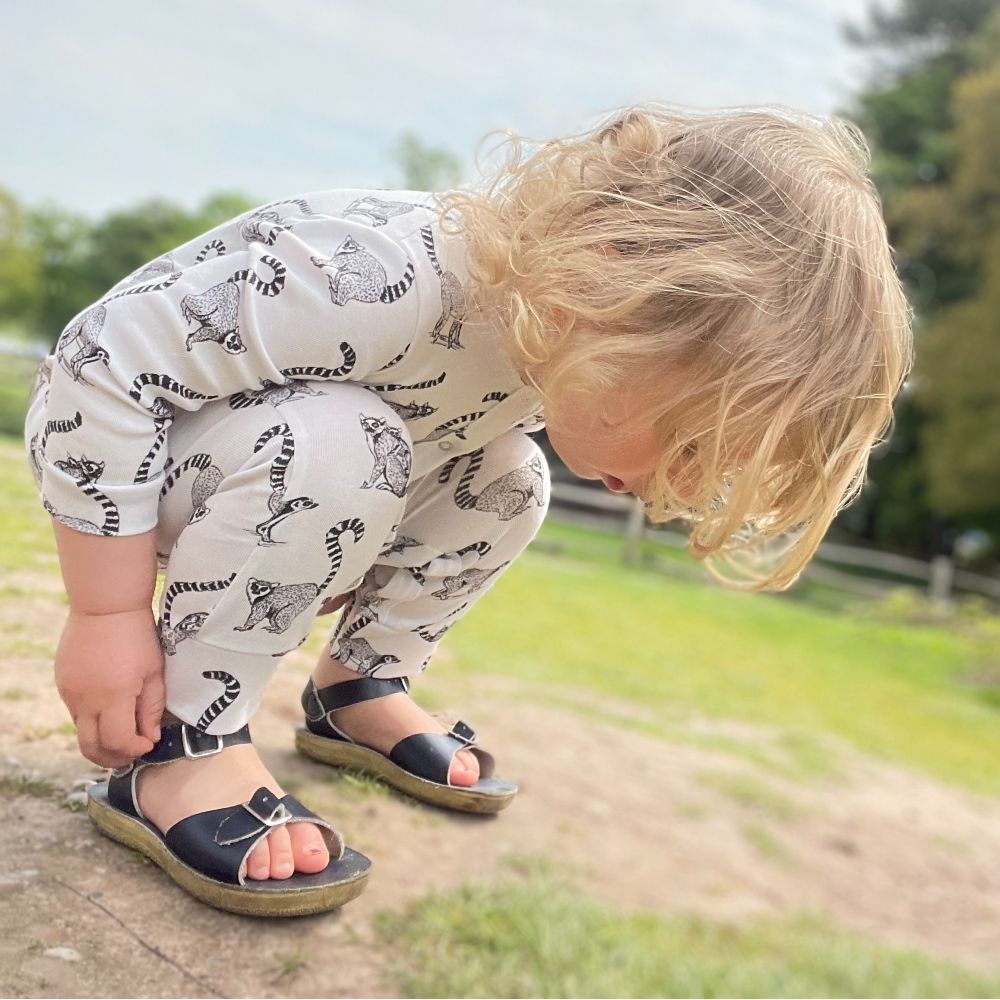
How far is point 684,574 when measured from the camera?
38.0 feet

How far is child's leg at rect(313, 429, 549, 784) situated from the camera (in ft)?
5.28

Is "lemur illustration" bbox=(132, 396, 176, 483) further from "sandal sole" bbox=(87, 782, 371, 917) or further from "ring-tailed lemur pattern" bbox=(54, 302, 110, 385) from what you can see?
"sandal sole" bbox=(87, 782, 371, 917)

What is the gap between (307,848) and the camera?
1.31 meters

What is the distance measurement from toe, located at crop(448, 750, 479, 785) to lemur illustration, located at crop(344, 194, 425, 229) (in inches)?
31.4

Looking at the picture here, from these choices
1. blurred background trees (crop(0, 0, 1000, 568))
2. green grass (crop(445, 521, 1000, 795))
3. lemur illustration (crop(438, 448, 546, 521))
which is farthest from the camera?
blurred background trees (crop(0, 0, 1000, 568))

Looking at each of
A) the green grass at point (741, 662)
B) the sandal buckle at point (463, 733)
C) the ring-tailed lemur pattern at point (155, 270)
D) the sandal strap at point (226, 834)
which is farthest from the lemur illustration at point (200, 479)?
the green grass at point (741, 662)

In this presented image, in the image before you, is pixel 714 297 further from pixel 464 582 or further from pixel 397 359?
pixel 464 582

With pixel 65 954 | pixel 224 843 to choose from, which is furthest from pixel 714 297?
pixel 65 954

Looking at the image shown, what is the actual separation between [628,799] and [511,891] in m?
0.96

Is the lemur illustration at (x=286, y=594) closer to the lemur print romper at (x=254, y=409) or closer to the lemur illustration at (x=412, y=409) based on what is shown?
the lemur print romper at (x=254, y=409)

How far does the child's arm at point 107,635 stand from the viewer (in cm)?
125

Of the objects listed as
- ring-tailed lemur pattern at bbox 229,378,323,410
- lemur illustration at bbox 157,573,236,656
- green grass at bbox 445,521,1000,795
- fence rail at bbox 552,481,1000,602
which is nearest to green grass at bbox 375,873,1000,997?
lemur illustration at bbox 157,573,236,656

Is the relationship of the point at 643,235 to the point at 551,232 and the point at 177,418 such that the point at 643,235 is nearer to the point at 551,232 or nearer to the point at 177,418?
the point at 551,232

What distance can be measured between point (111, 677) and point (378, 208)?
2.11ft
